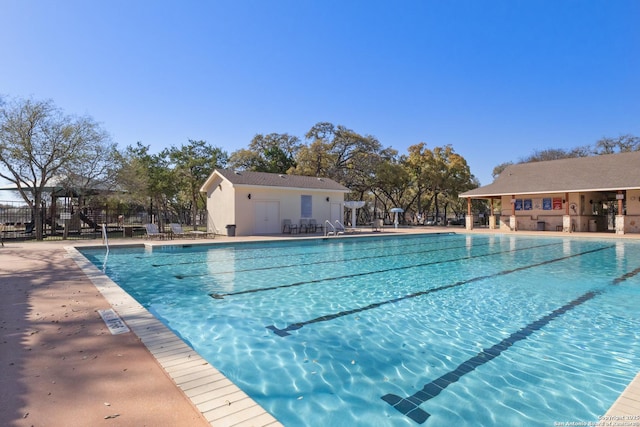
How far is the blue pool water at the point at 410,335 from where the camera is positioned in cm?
291

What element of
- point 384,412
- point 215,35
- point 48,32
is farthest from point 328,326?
point 48,32

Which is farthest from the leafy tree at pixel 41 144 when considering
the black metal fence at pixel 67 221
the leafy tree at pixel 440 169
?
the leafy tree at pixel 440 169

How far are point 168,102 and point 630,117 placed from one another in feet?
122

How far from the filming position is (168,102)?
53.3 feet

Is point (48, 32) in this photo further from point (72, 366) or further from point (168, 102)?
point (72, 366)

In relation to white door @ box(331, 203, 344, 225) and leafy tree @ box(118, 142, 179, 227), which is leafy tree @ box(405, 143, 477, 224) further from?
leafy tree @ box(118, 142, 179, 227)

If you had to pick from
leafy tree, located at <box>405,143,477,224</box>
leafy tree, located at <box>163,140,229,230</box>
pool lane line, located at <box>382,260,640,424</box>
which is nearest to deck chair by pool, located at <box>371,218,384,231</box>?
leafy tree, located at <box>405,143,477,224</box>

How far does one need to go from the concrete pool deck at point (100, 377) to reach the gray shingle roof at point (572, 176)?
2151 centimetres

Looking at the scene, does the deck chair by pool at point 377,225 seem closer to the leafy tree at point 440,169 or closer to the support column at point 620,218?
the leafy tree at point 440,169

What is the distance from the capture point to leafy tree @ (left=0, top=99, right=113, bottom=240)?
15.4m

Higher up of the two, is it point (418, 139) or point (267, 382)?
point (418, 139)

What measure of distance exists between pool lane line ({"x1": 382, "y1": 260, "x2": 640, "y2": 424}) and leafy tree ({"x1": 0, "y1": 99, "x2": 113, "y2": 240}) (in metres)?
19.0

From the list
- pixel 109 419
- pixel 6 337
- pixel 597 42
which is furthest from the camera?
pixel 597 42

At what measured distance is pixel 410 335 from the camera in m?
4.47
